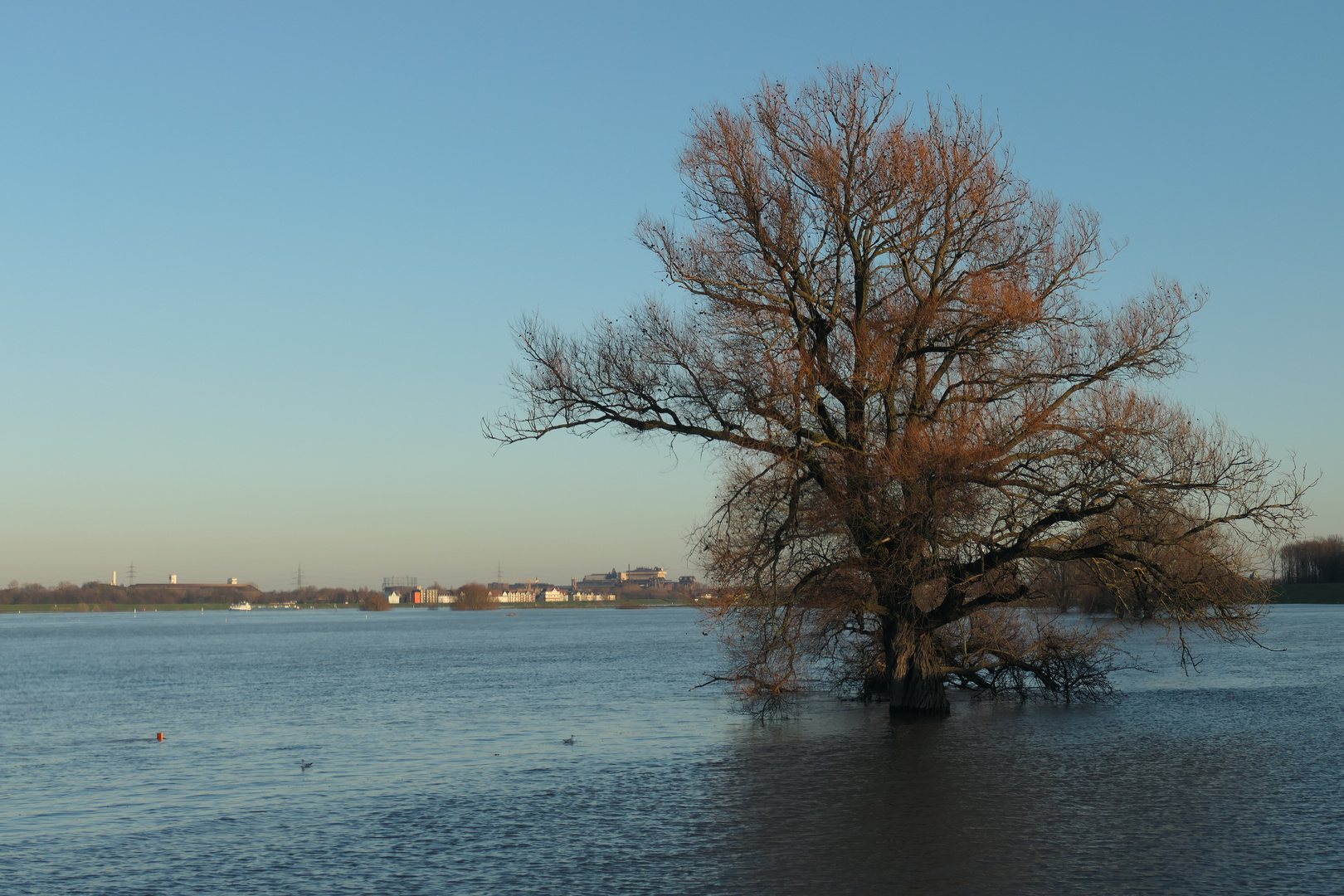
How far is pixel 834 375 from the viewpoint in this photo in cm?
2628

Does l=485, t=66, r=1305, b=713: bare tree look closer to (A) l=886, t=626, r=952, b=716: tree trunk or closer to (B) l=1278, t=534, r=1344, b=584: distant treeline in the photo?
(A) l=886, t=626, r=952, b=716: tree trunk

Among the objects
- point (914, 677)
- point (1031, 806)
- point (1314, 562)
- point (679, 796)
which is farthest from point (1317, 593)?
point (679, 796)

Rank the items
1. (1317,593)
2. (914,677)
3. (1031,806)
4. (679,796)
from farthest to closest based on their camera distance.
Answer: (1317,593) → (914,677) → (679,796) → (1031,806)

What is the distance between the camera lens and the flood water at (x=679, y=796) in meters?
15.0

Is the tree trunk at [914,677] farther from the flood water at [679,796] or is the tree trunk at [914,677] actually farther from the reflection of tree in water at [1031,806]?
the flood water at [679,796]

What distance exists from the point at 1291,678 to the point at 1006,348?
25.2m

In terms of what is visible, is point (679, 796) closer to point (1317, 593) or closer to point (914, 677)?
point (914, 677)

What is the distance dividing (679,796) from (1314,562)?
185130mm

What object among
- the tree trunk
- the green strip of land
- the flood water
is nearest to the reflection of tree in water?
the flood water

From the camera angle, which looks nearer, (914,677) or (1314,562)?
(914,677)

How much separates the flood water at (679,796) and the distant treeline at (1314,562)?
15024cm

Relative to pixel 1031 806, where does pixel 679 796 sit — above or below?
below

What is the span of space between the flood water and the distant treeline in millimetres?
150243

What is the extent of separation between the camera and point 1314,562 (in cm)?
17575
